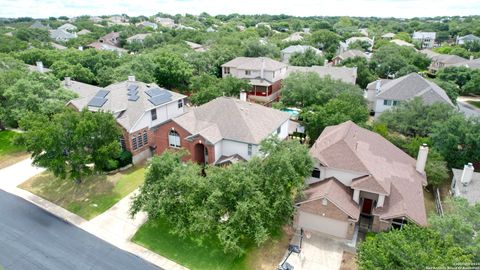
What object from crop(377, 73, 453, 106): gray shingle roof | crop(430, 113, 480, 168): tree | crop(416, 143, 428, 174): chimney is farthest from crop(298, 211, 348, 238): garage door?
crop(377, 73, 453, 106): gray shingle roof

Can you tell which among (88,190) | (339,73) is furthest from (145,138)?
(339,73)

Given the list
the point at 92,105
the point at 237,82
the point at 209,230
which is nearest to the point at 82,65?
the point at 92,105

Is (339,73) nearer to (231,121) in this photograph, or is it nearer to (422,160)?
(422,160)

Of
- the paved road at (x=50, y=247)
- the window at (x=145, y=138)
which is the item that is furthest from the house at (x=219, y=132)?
the paved road at (x=50, y=247)

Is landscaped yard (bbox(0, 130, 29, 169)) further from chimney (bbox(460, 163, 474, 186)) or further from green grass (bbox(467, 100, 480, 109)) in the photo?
green grass (bbox(467, 100, 480, 109))

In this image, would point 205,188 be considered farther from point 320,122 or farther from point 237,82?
point 237,82

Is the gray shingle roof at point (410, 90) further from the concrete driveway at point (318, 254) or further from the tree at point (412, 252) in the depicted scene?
the tree at point (412, 252)
